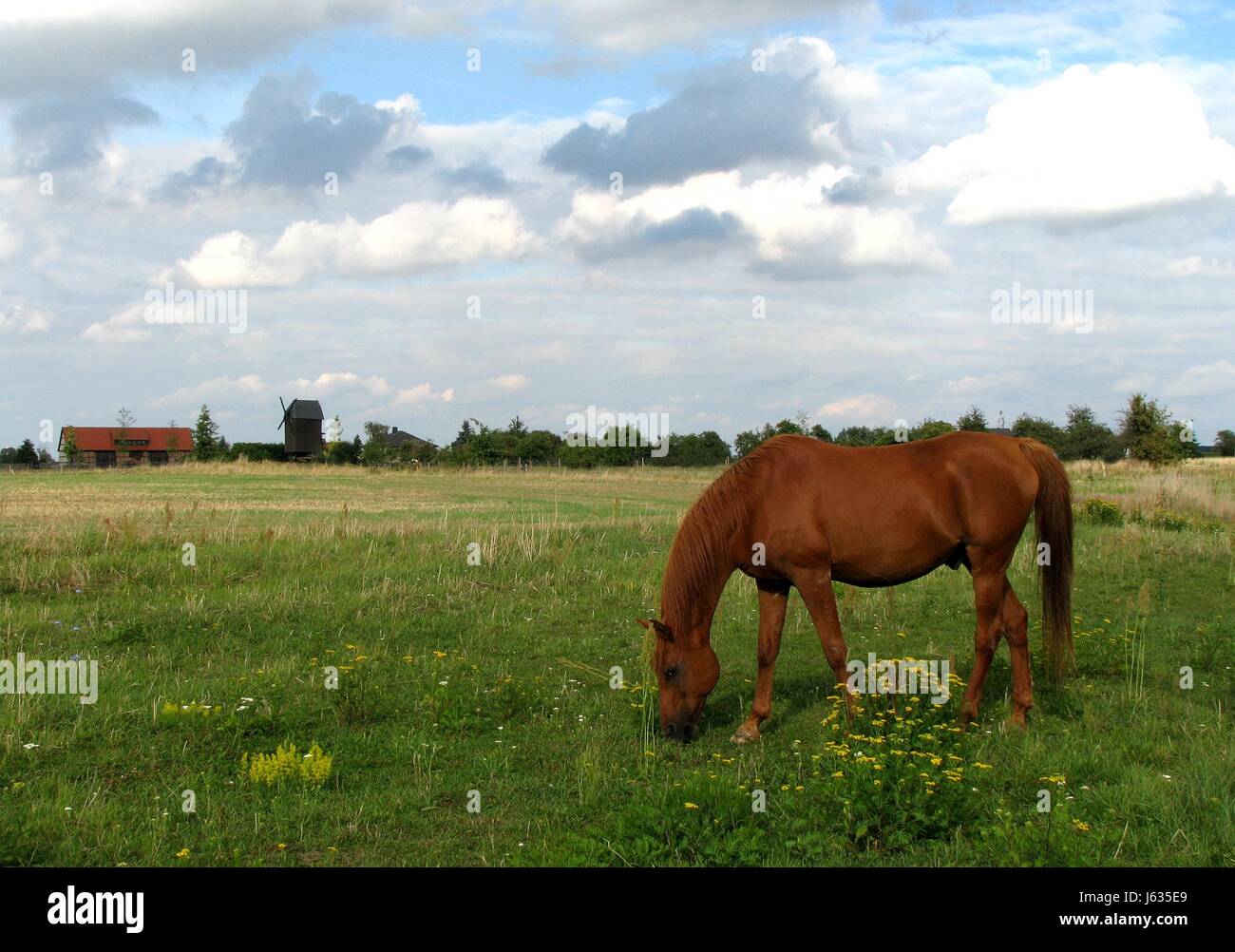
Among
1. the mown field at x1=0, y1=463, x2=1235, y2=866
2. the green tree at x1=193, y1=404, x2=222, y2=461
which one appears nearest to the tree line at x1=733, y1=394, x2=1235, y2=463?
the mown field at x1=0, y1=463, x2=1235, y2=866

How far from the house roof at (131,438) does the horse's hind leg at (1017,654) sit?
90337 mm

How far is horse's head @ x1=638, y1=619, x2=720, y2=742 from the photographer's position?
6934 millimetres

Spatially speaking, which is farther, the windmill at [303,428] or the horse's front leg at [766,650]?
the windmill at [303,428]

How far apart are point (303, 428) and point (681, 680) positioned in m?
83.1

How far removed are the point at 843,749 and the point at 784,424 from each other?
32192mm

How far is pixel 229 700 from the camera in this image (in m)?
7.53

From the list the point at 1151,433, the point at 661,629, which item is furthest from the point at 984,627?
the point at 1151,433

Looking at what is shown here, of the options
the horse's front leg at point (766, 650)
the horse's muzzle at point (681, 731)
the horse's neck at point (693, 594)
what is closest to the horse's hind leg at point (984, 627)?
the horse's front leg at point (766, 650)

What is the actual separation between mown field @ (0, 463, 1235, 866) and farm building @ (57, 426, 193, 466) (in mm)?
81308

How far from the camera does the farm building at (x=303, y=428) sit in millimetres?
82981

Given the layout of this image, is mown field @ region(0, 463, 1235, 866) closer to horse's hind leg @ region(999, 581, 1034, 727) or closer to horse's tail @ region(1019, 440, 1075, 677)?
horse's hind leg @ region(999, 581, 1034, 727)

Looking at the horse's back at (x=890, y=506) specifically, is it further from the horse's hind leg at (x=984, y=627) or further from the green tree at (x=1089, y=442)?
the green tree at (x=1089, y=442)
